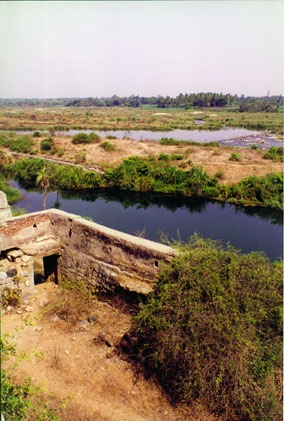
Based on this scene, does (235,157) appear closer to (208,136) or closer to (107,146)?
(107,146)

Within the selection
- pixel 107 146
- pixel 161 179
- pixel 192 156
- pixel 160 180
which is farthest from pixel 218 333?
pixel 107 146

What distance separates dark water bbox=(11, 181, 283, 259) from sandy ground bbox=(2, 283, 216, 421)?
914 centimetres

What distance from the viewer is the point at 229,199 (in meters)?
23.2

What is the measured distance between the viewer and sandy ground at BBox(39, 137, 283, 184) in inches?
1053

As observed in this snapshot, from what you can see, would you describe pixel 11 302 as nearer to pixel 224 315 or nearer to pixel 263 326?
pixel 224 315

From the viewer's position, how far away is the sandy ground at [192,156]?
1053 inches

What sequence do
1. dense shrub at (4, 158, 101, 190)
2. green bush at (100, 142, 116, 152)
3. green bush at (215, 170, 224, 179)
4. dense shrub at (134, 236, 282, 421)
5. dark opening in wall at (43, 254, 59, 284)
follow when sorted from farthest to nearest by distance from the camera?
green bush at (100, 142, 116, 152), dense shrub at (4, 158, 101, 190), green bush at (215, 170, 224, 179), dark opening in wall at (43, 254, 59, 284), dense shrub at (134, 236, 282, 421)

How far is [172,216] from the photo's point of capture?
21.4 meters

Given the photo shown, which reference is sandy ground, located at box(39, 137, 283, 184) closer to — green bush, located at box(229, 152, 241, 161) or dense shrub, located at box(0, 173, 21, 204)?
green bush, located at box(229, 152, 241, 161)

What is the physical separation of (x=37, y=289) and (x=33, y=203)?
49.3 feet

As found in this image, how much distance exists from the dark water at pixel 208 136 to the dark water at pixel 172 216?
19.9m

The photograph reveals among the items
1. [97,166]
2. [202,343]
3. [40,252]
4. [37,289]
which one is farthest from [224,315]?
[97,166]

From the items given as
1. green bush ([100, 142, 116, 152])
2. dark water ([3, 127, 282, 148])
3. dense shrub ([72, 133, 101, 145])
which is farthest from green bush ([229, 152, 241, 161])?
dense shrub ([72, 133, 101, 145])

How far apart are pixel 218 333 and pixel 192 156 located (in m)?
27.4
